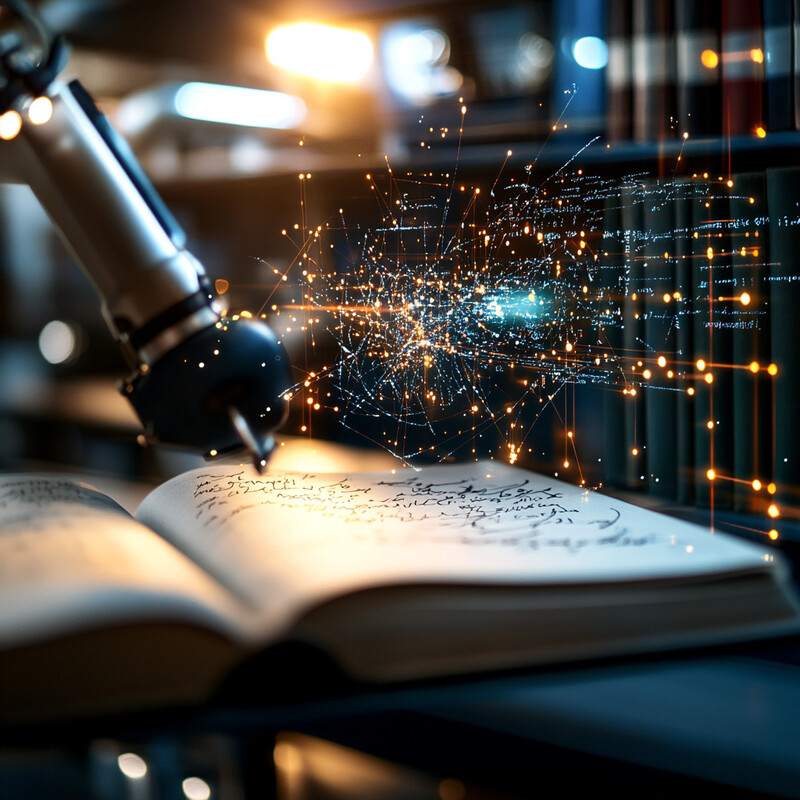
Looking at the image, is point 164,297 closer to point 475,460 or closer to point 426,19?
point 475,460

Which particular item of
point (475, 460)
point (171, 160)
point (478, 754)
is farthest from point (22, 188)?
point (478, 754)

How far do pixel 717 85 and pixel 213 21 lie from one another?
71 centimetres

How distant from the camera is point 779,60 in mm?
511

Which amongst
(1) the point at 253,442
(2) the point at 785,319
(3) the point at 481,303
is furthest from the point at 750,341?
(1) the point at 253,442

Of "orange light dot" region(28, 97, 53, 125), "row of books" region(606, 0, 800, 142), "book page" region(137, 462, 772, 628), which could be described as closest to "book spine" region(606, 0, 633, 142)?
"row of books" region(606, 0, 800, 142)

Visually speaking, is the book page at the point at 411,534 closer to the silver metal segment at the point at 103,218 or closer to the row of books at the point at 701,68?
the silver metal segment at the point at 103,218

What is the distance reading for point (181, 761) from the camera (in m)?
0.29

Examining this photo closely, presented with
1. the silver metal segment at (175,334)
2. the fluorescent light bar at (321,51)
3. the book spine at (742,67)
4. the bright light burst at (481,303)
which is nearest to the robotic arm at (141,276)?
the silver metal segment at (175,334)

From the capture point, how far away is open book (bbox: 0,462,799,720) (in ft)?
0.95

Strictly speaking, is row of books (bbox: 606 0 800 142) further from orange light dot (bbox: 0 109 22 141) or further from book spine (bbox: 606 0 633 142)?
Result: orange light dot (bbox: 0 109 22 141)

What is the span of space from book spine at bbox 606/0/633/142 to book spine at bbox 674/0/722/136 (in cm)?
4

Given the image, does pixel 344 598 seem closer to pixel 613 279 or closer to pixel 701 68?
pixel 613 279

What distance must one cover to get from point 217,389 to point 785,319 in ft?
1.15

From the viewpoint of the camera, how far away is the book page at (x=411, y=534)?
318 millimetres
